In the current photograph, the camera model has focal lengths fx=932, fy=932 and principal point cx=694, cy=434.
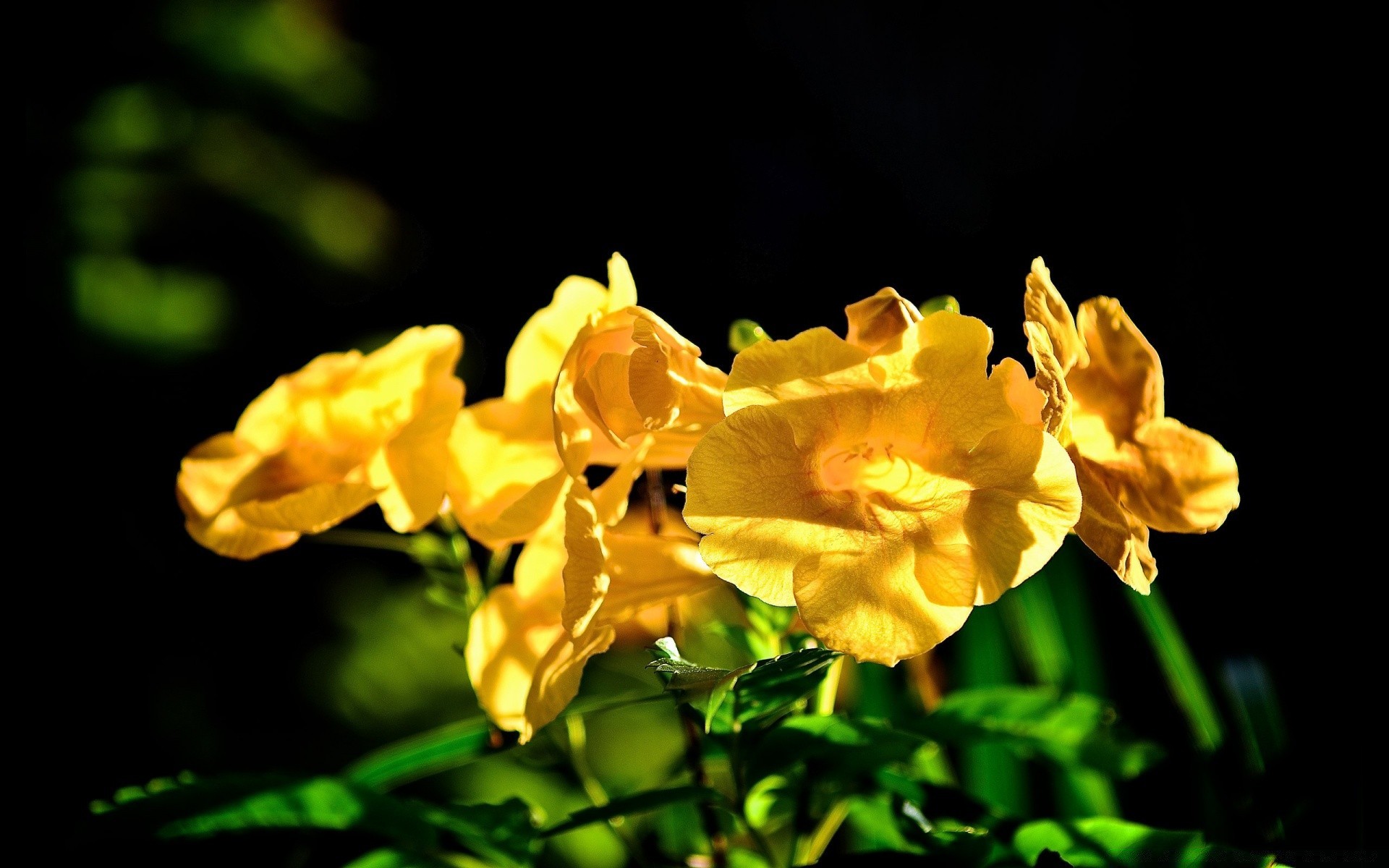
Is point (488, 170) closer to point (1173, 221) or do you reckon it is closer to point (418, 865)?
point (1173, 221)

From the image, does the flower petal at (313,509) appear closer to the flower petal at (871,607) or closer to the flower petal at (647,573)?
the flower petal at (647,573)

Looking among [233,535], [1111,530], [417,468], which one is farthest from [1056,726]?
[233,535]

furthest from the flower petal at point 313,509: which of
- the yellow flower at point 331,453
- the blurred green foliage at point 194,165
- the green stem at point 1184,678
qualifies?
the blurred green foliage at point 194,165

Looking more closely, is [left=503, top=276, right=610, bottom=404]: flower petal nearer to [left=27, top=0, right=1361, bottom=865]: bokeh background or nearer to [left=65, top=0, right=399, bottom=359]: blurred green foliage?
[left=27, top=0, right=1361, bottom=865]: bokeh background

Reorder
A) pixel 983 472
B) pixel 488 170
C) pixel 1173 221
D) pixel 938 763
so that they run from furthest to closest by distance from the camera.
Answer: pixel 488 170 < pixel 1173 221 < pixel 938 763 < pixel 983 472

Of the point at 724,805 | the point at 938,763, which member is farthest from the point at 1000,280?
the point at 724,805

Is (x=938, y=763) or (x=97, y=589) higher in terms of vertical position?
(x=97, y=589)
